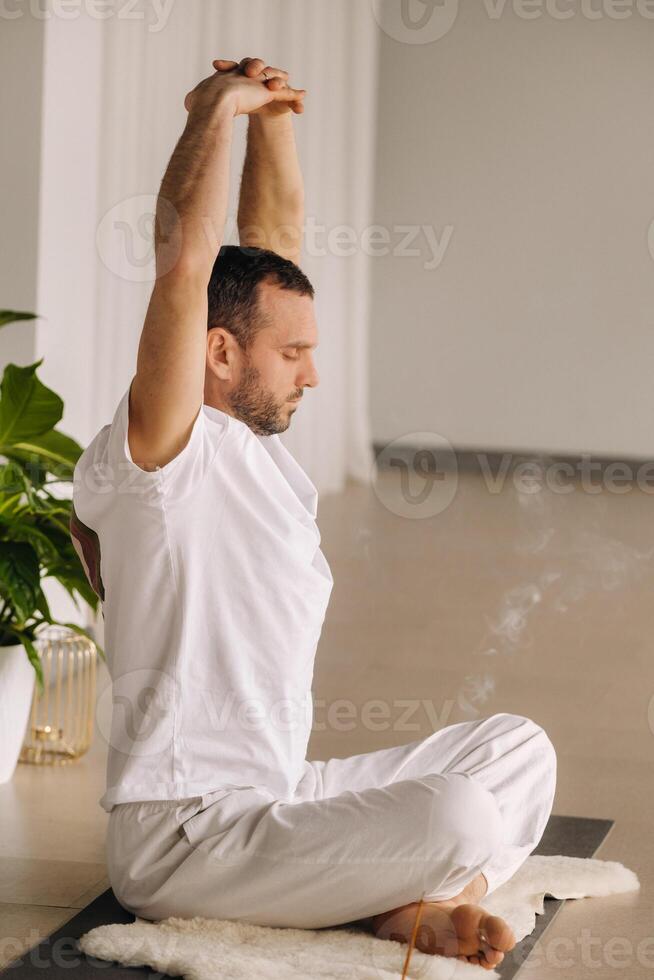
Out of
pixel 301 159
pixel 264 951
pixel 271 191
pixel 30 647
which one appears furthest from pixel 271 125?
pixel 301 159

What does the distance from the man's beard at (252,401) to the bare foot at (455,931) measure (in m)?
0.62

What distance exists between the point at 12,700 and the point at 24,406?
53cm

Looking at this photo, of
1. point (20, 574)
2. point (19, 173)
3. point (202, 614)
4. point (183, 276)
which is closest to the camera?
point (183, 276)

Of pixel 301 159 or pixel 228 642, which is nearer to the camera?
pixel 228 642

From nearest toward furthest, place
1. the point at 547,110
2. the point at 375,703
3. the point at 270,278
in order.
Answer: the point at 270,278 < the point at 375,703 < the point at 547,110

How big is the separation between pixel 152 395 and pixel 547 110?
21.7 feet

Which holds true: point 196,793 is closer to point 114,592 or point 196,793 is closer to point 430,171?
point 114,592

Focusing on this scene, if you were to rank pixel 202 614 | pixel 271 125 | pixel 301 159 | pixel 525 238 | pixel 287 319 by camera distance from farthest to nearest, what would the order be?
pixel 525 238 < pixel 301 159 < pixel 271 125 < pixel 287 319 < pixel 202 614

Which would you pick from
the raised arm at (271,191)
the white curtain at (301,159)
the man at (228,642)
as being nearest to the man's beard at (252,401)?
the man at (228,642)

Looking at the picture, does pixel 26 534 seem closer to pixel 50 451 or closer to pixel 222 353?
pixel 50 451

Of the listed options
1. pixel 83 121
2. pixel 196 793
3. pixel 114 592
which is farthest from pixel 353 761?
pixel 83 121

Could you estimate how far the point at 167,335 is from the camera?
59.2 inches

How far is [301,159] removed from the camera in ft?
19.5

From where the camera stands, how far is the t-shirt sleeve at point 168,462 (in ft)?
5.04
